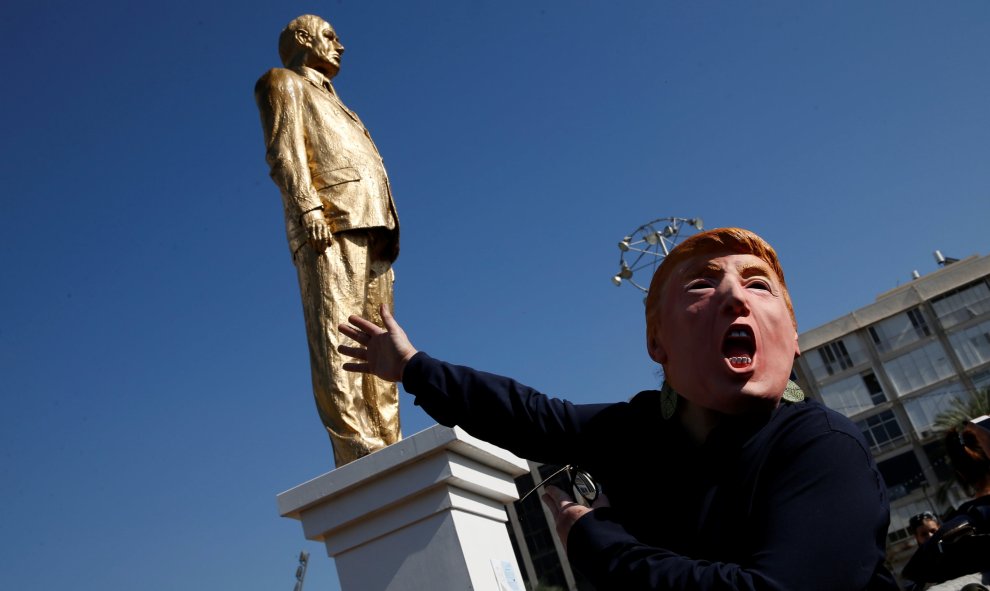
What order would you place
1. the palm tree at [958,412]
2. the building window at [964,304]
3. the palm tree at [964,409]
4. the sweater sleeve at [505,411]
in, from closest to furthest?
the sweater sleeve at [505,411]
the palm tree at [958,412]
the palm tree at [964,409]
the building window at [964,304]

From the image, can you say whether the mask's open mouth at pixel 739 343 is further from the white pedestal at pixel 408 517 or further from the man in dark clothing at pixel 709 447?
the white pedestal at pixel 408 517

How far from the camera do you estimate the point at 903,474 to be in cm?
3809

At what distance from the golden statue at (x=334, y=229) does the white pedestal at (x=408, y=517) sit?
50 centimetres

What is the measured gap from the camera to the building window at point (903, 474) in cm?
3772

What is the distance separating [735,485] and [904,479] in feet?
134

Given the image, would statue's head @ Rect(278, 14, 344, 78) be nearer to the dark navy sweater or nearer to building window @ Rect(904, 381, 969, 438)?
the dark navy sweater

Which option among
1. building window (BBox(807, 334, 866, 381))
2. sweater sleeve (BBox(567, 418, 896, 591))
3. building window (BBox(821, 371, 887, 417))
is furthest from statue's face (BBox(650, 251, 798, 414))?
building window (BBox(807, 334, 866, 381))

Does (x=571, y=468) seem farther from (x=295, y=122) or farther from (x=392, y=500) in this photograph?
(x=295, y=122)

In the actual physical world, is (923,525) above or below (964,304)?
below

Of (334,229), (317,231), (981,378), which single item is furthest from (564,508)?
(981,378)

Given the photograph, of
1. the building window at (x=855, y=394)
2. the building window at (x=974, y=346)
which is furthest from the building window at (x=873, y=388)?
the building window at (x=974, y=346)

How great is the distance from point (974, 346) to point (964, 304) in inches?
73.6

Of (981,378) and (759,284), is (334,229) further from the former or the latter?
(981,378)

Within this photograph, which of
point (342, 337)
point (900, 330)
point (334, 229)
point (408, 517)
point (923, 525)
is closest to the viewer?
point (408, 517)
